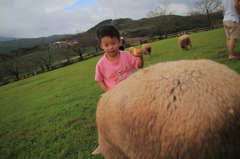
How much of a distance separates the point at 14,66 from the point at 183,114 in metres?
47.2

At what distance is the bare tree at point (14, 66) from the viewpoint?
110ft

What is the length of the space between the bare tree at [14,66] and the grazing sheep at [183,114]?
135ft

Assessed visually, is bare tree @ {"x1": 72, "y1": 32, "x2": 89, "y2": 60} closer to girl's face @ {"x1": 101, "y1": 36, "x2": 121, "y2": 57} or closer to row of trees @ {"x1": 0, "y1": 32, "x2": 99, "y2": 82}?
row of trees @ {"x1": 0, "y1": 32, "x2": 99, "y2": 82}

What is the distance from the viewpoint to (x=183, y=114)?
571mm

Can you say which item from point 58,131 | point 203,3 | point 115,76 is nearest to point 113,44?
point 115,76

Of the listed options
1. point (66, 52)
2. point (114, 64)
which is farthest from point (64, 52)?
point (114, 64)

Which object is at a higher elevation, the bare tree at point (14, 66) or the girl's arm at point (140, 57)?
the girl's arm at point (140, 57)

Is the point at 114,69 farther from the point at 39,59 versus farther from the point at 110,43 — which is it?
the point at 39,59

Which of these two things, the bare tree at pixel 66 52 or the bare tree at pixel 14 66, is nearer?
the bare tree at pixel 14 66

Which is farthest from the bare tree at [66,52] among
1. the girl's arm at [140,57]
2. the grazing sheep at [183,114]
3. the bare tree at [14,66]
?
the grazing sheep at [183,114]

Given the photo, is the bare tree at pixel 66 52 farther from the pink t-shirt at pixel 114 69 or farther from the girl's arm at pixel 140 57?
the girl's arm at pixel 140 57

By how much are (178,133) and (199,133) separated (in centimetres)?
8

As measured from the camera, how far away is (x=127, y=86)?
0.86 metres

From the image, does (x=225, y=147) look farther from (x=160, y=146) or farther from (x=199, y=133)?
(x=160, y=146)
